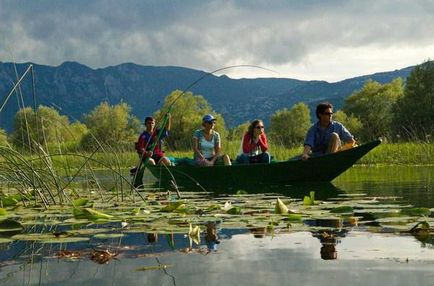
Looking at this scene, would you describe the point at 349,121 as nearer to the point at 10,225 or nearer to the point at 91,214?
the point at 91,214

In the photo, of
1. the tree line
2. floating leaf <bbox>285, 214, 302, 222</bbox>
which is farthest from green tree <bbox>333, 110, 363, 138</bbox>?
floating leaf <bbox>285, 214, 302, 222</bbox>

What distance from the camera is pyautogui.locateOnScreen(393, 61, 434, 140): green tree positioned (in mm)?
40312

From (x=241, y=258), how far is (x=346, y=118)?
61913 millimetres

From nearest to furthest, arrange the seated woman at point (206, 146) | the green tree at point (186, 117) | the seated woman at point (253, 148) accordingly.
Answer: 1. the seated woman at point (253, 148)
2. the seated woman at point (206, 146)
3. the green tree at point (186, 117)

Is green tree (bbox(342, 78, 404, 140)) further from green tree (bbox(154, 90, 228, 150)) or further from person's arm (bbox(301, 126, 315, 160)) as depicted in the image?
person's arm (bbox(301, 126, 315, 160))

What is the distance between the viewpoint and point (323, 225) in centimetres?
348

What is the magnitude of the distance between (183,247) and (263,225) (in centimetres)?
78

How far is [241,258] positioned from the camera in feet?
8.02

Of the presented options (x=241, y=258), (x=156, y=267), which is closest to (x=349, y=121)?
(x=241, y=258)

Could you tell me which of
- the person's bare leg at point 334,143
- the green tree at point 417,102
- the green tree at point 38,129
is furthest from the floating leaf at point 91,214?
the green tree at point 417,102

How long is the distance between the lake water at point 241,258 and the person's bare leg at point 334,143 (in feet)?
15.8

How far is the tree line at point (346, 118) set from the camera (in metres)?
23.6

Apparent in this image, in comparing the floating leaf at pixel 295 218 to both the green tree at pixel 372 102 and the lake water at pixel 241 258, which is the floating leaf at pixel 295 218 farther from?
the green tree at pixel 372 102

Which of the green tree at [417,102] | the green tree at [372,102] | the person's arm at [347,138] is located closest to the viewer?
the person's arm at [347,138]
